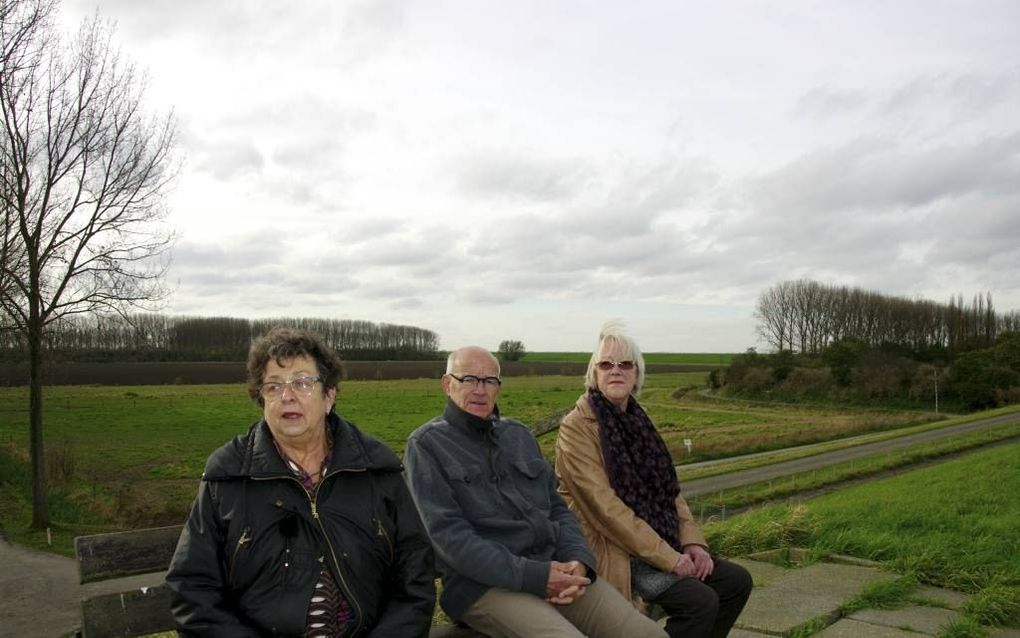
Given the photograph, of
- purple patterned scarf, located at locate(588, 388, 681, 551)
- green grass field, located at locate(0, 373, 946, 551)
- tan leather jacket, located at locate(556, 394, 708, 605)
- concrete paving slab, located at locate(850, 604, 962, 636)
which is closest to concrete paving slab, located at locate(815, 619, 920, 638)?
concrete paving slab, located at locate(850, 604, 962, 636)

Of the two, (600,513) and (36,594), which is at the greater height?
(600,513)

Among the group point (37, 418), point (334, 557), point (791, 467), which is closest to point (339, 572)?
point (334, 557)

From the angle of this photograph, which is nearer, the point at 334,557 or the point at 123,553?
the point at 334,557

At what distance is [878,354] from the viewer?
59.8m

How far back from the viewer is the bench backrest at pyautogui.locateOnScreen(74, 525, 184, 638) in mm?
3021

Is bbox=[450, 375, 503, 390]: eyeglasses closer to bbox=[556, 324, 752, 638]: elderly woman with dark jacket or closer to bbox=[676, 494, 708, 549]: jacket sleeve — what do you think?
bbox=[556, 324, 752, 638]: elderly woman with dark jacket

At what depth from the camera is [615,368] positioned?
4.43 meters

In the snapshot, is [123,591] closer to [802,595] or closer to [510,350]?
[802,595]

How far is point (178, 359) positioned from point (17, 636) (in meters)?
69.3

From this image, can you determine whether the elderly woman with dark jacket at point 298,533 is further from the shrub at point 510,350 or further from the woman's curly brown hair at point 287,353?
the shrub at point 510,350

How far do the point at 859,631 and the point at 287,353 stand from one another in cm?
365

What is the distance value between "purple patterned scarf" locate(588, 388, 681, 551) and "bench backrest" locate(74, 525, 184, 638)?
2.23m

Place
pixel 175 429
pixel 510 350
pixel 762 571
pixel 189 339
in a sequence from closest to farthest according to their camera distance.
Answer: pixel 762 571 < pixel 175 429 < pixel 189 339 < pixel 510 350

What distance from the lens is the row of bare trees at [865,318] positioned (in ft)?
260
